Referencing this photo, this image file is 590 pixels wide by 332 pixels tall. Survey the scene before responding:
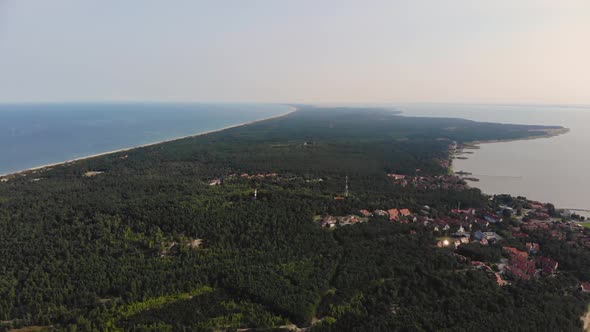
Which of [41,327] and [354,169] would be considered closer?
[41,327]

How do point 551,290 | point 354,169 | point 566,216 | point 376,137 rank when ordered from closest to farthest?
point 551,290
point 566,216
point 354,169
point 376,137

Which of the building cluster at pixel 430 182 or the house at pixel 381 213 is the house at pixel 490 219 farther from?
the building cluster at pixel 430 182

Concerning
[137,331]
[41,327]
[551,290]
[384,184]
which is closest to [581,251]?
[551,290]

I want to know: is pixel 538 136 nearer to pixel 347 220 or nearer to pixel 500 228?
pixel 500 228

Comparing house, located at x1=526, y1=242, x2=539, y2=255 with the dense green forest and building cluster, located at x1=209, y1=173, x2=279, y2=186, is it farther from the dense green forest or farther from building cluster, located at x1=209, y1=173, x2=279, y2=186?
building cluster, located at x1=209, y1=173, x2=279, y2=186

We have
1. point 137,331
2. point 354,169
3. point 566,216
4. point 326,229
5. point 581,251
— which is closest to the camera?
point 137,331

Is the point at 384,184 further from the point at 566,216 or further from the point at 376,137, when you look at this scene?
the point at 376,137

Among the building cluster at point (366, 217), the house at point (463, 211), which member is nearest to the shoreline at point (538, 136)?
the house at point (463, 211)
